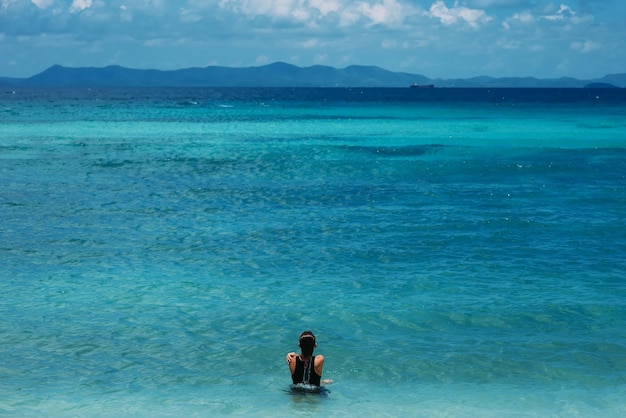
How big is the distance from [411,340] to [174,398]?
4.59 meters

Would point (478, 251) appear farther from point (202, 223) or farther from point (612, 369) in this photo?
point (202, 223)

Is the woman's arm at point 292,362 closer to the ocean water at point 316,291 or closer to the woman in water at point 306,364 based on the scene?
the woman in water at point 306,364

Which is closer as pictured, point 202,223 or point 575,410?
point 575,410

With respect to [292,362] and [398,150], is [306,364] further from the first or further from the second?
[398,150]

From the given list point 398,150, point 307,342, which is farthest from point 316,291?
point 398,150

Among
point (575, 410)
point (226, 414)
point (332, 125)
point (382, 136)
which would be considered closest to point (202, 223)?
point (226, 414)

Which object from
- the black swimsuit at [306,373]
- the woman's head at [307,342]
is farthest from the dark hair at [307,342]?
the black swimsuit at [306,373]

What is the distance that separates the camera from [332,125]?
228ft

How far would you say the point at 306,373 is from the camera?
39.1 feet

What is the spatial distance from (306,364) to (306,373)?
15 cm

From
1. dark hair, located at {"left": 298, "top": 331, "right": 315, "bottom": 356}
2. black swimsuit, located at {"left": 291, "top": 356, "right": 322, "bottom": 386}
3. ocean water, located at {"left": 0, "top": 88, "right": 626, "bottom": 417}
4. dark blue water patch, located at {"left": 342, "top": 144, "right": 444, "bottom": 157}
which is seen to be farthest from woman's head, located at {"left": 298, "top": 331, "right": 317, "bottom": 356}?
dark blue water patch, located at {"left": 342, "top": 144, "right": 444, "bottom": 157}

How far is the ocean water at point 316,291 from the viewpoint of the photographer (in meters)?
12.1

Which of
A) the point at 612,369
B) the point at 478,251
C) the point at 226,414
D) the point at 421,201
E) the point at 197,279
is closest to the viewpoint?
the point at 226,414

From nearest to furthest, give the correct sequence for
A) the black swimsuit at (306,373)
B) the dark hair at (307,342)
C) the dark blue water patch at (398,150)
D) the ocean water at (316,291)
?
the dark hair at (307,342)
the black swimsuit at (306,373)
the ocean water at (316,291)
the dark blue water patch at (398,150)
